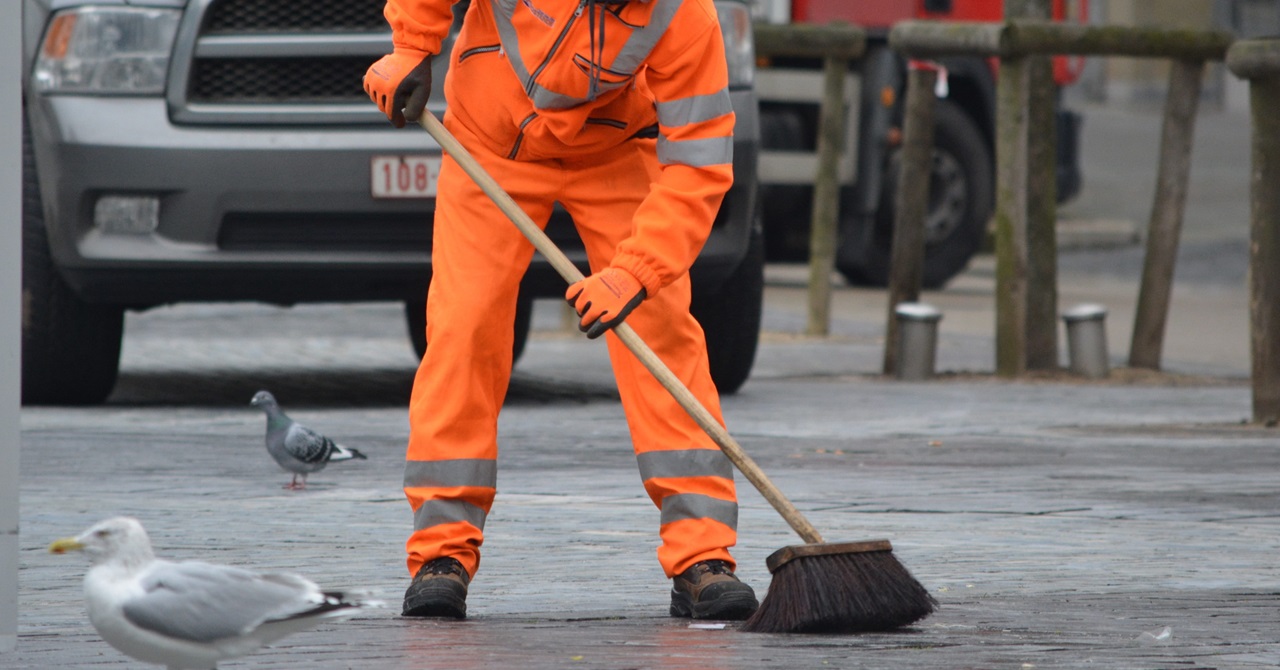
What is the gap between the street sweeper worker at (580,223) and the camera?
402cm

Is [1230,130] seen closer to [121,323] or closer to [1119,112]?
[1119,112]

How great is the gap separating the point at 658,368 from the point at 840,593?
1.77 ft

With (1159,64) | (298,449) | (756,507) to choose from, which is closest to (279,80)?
(298,449)

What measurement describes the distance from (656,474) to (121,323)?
3.55 meters

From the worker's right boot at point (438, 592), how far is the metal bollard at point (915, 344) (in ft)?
14.9

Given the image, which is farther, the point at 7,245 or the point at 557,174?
the point at 557,174

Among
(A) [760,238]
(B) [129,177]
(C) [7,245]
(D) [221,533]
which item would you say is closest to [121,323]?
(B) [129,177]

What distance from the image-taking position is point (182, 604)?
120 inches

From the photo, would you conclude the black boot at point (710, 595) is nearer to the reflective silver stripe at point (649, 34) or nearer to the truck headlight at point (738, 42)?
the reflective silver stripe at point (649, 34)

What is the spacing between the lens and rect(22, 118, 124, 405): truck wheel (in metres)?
6.89

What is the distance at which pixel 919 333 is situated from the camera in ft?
27.6

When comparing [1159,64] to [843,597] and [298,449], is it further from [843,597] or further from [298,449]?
[843,597]

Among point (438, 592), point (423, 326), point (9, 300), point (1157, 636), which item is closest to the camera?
point (9, 300)

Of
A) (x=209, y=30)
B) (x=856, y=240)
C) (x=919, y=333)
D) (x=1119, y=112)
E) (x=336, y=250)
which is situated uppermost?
(x=209, y=30)
